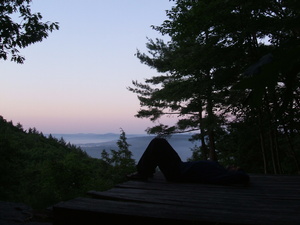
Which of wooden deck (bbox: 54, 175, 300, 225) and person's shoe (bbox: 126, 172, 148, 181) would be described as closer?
wooden deck (bbox: 54, 175, 300, 225)

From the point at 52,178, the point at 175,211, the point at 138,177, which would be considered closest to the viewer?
the point at 175,211

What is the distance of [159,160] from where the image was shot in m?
3.50

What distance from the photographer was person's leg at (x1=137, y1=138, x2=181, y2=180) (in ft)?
11.3

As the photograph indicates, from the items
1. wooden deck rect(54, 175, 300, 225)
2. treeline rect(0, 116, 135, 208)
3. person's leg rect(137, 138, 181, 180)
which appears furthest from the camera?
treeline rect(0, 116, 135, 208)

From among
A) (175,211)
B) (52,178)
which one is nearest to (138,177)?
(175,211)

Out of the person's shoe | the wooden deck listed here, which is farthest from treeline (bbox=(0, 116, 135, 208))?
the wooden deck

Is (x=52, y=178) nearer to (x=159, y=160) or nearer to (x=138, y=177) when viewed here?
(x=138, y=177)

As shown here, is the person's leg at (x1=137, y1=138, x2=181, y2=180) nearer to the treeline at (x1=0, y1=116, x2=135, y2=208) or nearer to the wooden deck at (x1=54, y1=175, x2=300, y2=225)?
the wooden deck at (x1=54, y1=175, x2=300, y2=225)

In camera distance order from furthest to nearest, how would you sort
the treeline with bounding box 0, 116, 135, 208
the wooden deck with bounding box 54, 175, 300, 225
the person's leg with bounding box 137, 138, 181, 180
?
the treeline with bounding box 0, 116, 135, 208 → the person's leg with bounding box 137, 138, 181, 180 → the wooden deck with bounding box 54, 175, 300, 225

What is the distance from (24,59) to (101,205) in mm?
5408

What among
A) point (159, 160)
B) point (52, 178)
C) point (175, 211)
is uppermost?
point (159, 160)

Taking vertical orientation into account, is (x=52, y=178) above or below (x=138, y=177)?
below

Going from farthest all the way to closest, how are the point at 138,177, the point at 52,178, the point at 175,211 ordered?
the point at 52,178 → the point at 138,177 → the point at 175,211

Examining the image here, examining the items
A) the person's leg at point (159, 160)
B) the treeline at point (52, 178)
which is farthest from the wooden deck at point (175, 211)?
the treeline at point (52, 178)
